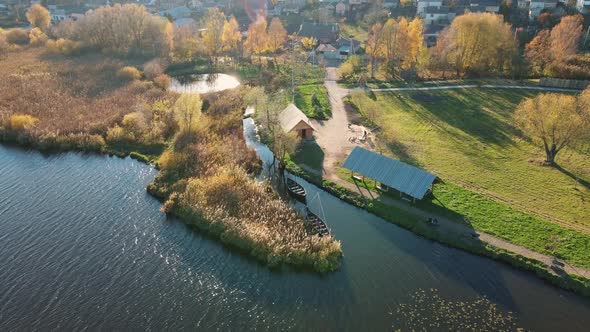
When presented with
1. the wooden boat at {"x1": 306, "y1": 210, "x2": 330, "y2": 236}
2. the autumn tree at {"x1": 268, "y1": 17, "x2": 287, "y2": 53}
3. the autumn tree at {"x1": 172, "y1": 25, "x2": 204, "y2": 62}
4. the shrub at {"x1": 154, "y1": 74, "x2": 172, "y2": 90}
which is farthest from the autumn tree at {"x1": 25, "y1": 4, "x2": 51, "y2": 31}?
the wooden boat at {"x1": 306, "y1": 210, "x2": 330, "y2": 236}

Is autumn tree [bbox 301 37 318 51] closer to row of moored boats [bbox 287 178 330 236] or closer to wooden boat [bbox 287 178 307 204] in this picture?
row of moored boats [bbox 287 178 330 236]

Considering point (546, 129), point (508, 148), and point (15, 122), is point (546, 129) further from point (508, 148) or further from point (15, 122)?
point (15, 122)

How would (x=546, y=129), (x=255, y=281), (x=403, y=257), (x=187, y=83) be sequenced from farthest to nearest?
1. (x=187, y=83)
2. (x=546, y=129)
3. (x=403, y=257)
4. (x=255, y=281)

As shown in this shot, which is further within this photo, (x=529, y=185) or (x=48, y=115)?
(x=48, y=115)

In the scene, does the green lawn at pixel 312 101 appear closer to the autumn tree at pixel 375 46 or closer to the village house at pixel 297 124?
the village house at pixel 297 124

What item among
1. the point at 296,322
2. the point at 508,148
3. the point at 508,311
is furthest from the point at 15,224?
the point at 508,148

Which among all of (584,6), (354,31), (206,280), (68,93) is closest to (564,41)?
(584,6)

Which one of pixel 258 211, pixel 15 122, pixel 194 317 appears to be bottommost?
pixel 194 317
